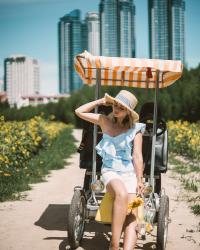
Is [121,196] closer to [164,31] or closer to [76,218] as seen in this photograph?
[76,218]

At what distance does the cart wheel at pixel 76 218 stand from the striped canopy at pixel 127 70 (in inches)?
58.0

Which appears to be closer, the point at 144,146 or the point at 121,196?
the point at 121,196

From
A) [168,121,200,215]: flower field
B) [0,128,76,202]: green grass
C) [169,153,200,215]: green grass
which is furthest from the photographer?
[168,121,200,215]: flower field

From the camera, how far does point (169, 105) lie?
5503 centimetres

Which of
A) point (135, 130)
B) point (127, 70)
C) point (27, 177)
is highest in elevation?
point (127, 70)

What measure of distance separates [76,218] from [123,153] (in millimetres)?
883

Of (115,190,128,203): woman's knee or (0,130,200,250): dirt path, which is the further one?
(0,130,200,250): dirt path

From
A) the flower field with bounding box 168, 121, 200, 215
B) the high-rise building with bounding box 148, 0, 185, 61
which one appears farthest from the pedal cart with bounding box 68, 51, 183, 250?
the high-rise building with bounding box 148, 0, 185, 61

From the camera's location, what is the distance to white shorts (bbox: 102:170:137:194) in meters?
4.50

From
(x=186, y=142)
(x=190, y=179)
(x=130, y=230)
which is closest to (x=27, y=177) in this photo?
(x=190, y=179)

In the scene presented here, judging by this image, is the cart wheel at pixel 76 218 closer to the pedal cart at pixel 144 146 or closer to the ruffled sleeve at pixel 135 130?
the pedal cart at pixel 144 146

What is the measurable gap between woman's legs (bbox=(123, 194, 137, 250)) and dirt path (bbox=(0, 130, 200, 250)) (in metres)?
0.75

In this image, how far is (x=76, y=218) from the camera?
4.76 m

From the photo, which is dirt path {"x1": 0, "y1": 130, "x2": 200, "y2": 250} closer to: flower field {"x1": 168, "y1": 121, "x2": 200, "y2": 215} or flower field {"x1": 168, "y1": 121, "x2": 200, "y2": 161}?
flower field {"x1": 168, "y1": 121, "x2": 200, "y2": 215}
